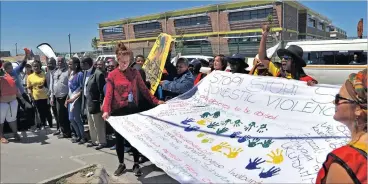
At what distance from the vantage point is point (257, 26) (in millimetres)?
42719

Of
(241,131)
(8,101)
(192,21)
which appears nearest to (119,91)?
(241,131)

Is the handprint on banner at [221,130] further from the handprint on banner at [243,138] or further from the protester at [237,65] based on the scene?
the protester at [237,65]

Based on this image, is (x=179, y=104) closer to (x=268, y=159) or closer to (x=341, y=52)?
(x=268, y=159)

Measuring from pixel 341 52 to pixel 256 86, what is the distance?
1251 cm

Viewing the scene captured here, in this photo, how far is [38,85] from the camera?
721 cm

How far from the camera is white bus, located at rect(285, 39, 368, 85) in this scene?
548 inches

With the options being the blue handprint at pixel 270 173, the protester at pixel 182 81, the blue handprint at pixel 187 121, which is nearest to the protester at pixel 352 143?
the blue handprint at pixel 270 173

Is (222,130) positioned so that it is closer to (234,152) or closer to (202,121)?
(202,121)

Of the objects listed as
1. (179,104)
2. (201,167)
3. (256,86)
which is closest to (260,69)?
(256,86)

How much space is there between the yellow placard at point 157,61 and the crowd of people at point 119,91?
128mm

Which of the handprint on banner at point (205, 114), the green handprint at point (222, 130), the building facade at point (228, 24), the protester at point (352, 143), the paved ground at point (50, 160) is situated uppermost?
the building facade at point (228, 24)

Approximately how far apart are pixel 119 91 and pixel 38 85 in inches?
154

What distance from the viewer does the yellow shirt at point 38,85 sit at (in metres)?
7.20

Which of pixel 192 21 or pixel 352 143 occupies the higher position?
pixel 192 21
